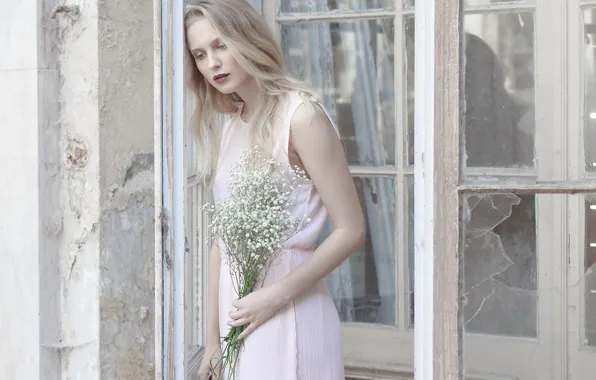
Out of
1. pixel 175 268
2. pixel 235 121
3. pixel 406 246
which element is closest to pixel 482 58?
pixel 235 121

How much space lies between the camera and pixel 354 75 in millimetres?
3799

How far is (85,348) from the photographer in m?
2.42

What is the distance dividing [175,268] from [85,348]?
436mm

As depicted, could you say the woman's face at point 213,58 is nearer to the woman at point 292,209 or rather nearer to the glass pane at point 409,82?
the woman at point 292,209

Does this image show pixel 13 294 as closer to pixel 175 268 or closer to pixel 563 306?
pixel 175 268

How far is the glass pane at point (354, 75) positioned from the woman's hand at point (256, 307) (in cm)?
171

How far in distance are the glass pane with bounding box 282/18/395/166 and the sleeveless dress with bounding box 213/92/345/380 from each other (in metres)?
1.51

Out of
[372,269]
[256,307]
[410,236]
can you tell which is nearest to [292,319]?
[256,307]

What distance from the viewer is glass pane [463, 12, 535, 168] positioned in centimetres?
185

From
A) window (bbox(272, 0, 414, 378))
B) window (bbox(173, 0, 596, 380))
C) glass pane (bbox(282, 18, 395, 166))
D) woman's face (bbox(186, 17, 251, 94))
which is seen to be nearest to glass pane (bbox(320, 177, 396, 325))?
window (bbox(272, 0, 414, 378))

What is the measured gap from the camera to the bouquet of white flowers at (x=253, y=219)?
2.09 m

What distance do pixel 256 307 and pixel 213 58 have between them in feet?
2.11

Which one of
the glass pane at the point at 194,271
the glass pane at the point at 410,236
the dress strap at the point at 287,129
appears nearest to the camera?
the dress strap at the point at 287,129

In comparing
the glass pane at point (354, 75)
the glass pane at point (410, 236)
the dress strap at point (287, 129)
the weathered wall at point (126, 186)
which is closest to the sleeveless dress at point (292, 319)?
the dress strap at point (287, 129)
